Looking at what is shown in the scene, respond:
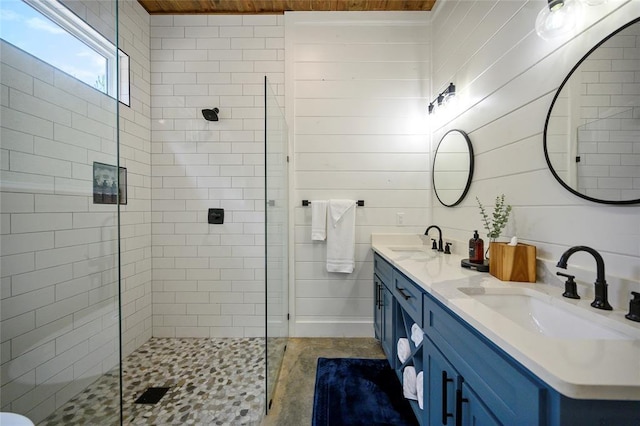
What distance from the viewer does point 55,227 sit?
1.24 m

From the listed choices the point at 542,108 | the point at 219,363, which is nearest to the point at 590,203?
the point at 542,108

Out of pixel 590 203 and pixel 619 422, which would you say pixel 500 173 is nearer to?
pixel 590 203

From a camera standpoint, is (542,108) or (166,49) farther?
(166,49)

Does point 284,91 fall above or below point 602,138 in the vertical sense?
above

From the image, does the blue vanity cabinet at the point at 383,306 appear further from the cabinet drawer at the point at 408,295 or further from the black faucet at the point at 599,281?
the black faucet at the point at 599,281

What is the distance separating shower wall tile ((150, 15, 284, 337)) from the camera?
2264 millimetres

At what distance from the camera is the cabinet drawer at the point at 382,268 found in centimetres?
170

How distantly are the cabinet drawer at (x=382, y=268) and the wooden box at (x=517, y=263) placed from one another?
0.66 meters

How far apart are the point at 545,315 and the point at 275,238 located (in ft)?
4.81

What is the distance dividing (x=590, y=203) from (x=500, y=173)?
0.50 metres

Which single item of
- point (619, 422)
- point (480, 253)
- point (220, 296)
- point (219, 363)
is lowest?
point (219, 363)

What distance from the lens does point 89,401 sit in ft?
4.29

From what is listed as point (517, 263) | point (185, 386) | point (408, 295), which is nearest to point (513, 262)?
point (517, 263)

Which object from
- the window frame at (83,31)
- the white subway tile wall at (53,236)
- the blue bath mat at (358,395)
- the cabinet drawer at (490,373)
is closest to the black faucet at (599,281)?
the cabinet drawer at (490,373)
